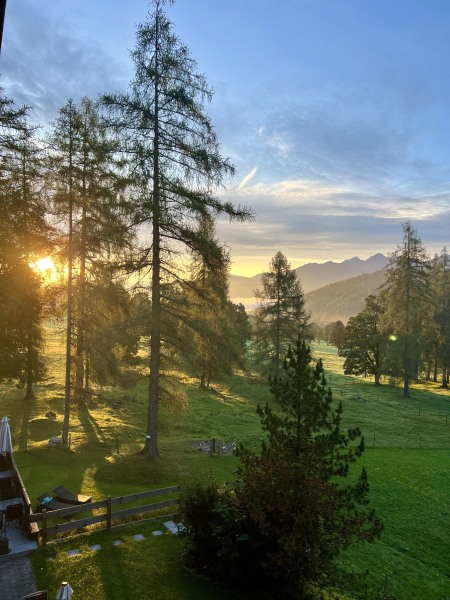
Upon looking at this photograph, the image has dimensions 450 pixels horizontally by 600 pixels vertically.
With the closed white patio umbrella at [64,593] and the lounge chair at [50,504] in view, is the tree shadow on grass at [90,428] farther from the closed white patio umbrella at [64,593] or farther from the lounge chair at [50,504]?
the closed white patio umbrella at [64,593]

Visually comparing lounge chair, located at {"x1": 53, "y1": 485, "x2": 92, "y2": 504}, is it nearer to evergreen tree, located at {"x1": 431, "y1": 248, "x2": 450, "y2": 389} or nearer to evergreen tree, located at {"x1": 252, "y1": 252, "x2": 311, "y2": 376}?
evergreen tree, located at {"x1": 252, "y1": 252, "x2": 311, "y2": 376}

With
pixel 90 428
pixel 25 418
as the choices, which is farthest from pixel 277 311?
pixel 25 418

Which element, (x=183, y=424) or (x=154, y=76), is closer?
(x=154, y=76)

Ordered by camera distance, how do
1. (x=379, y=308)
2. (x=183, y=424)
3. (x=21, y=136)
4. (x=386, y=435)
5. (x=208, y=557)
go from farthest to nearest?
(x=379, y=308) → (x=386, y=435) → (x=183, y=424) → (x=21, y=136) → (x=208, y=557)

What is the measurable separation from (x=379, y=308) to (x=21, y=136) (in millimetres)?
52136

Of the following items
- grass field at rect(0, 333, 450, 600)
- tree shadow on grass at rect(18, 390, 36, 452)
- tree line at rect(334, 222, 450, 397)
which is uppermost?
tree line at rect(334, 222, 450, 397)

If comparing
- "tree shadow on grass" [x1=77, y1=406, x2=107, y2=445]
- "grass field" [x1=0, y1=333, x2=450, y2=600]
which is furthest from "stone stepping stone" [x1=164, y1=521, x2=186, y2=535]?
"tree shadow on grass" [x1=77, y1=406, x2=107, y2=445]

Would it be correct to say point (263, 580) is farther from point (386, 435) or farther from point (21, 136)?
point (386, 435)

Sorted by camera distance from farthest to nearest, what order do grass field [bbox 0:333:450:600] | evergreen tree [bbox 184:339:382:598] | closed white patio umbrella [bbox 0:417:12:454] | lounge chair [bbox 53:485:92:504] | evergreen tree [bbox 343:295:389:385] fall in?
evergreen tree [bbox 343:295:389:385], closed white patio umbrella [bbox 0:417:12:454], lounge chair [bbox 53:485:92:504], grass field [bbox 0:333:450:600], evergreen tree [bbox 184:339:382:598]

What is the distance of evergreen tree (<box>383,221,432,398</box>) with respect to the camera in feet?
154

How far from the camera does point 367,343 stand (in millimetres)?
57000

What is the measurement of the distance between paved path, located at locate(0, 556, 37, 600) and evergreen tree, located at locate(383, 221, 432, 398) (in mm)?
44632

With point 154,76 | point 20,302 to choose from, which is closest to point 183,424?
point 20,302

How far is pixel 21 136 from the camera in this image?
16.2 m
